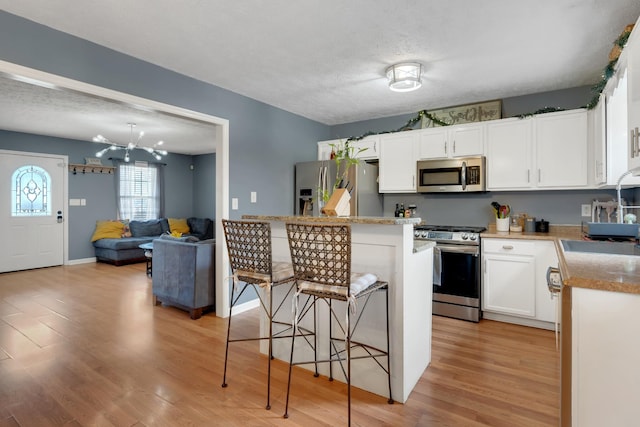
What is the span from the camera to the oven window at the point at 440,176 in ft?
12.6

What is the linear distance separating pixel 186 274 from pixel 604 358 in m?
3.35

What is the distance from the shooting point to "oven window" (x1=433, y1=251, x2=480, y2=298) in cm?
339

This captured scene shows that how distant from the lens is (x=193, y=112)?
10.7 ft

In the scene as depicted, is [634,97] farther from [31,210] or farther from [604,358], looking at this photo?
[31,210]

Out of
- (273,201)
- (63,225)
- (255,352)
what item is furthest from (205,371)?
(63,225)

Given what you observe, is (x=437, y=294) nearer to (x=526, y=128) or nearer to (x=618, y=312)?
(x=526, y=128)

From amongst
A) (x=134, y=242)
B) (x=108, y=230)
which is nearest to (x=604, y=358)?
(x=134, y=242)

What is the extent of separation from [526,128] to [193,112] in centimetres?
338

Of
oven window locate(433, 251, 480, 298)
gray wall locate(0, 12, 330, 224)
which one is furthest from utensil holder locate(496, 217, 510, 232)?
gray wall locate(0, 12, 330, 224)

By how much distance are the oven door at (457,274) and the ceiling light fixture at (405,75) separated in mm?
1618

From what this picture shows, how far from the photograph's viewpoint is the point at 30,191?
19.6 feet

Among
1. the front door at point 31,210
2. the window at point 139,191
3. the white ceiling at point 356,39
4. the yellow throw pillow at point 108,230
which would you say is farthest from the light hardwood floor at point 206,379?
the window at point 139,191

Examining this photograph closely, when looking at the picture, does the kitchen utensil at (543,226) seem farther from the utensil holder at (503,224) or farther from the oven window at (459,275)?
the oven window at (459,275)

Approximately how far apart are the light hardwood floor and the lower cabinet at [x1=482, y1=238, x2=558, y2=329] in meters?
0.14
